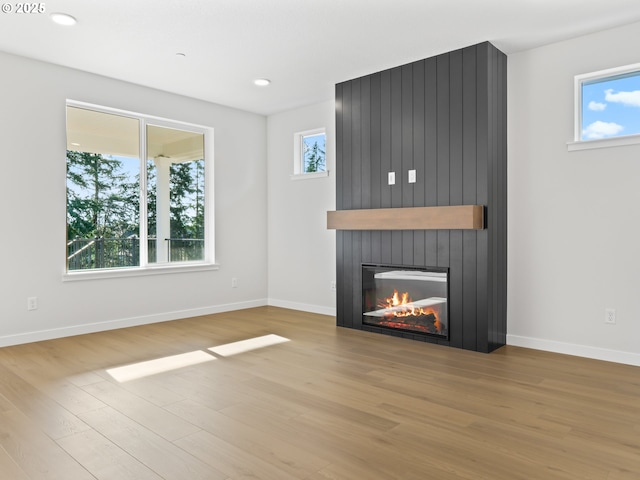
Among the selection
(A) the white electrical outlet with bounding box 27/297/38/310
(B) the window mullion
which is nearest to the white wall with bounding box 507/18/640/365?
(B) the window mullion

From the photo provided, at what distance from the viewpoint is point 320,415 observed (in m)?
2.54

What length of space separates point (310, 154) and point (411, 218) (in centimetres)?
222

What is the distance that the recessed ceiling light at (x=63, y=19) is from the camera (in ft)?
11.1

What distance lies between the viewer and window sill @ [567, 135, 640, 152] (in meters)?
3.51

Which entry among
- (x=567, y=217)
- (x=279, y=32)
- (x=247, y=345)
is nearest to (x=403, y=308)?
(x=247, y=345)

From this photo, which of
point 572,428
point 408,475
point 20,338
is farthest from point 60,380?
point 572,428

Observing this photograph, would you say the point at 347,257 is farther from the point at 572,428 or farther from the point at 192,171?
the point at 572,428

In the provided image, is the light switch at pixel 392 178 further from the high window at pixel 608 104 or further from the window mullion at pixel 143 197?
the window mullion at pixel 143 197

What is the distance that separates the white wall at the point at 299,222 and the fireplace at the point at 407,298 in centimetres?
95

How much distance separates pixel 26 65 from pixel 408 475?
4.71 meters

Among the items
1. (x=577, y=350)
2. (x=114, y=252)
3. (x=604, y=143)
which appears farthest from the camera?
(x=114, y=252)

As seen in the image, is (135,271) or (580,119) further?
(135,271)

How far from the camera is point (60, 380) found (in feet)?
10.4

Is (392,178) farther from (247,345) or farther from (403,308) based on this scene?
(247,345)
